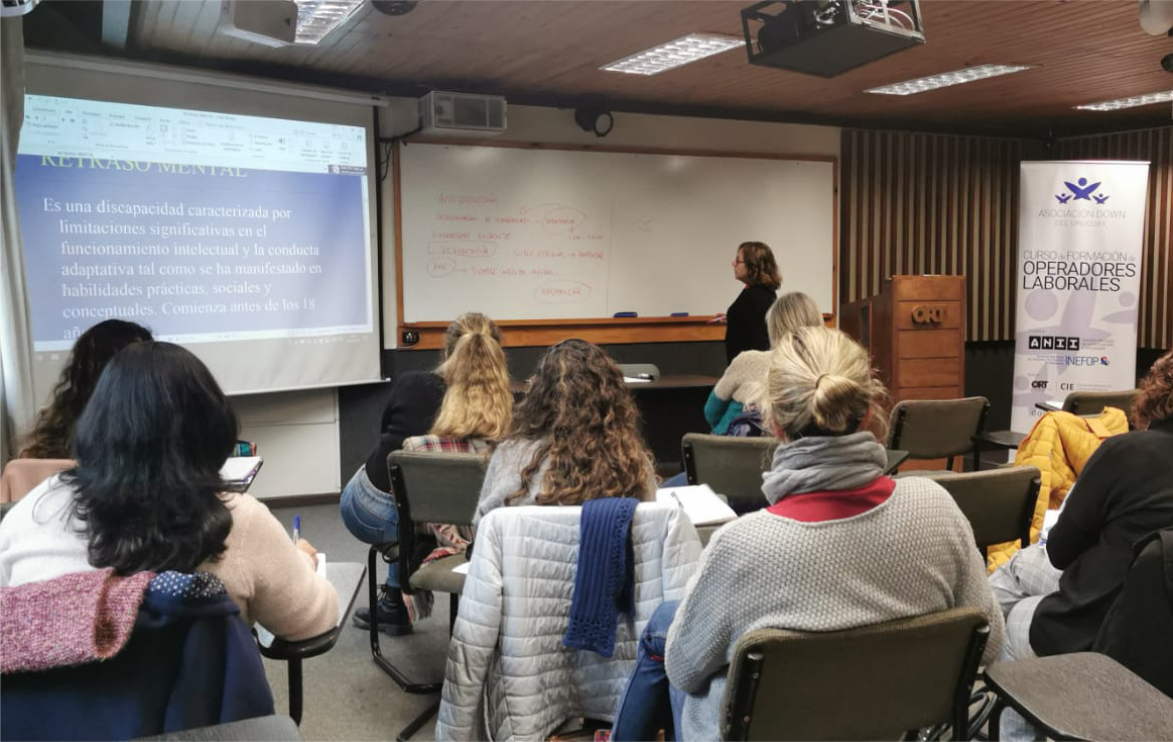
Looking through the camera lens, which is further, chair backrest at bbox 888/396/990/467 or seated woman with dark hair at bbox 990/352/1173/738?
chair backrest at bbox 888/396/990/467

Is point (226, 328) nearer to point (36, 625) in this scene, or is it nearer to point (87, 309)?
point (87, 309)

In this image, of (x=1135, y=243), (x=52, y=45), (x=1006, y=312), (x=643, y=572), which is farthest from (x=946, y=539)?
(x=1006, y=312)

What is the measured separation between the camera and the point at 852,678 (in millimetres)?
1411

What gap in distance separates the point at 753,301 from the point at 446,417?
2739 mm

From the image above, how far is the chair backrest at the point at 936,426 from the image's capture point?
4.04 m

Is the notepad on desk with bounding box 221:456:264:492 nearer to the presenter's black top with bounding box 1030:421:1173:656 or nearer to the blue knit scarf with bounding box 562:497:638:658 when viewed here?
the blue knit scarf with bounding box 562:497:638:658

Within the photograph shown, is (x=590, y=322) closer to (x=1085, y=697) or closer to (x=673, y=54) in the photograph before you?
(x=673, y=54)

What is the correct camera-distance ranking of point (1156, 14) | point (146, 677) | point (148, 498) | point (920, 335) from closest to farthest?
point (146, 677), point (148, 498), point (1156, 14), point (920, 335)

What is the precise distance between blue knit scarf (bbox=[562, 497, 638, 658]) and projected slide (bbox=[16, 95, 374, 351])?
11.0 feet

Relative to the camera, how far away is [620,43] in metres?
4.70

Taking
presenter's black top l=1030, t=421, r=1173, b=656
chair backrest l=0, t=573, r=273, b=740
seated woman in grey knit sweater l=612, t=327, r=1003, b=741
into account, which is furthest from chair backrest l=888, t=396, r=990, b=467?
chair backrest l=0, t=573, r=273, b=740

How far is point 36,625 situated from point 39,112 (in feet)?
12.8

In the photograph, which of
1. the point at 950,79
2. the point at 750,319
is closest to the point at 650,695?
the point at 750,319

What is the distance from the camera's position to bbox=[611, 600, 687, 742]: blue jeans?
5.51 feet
